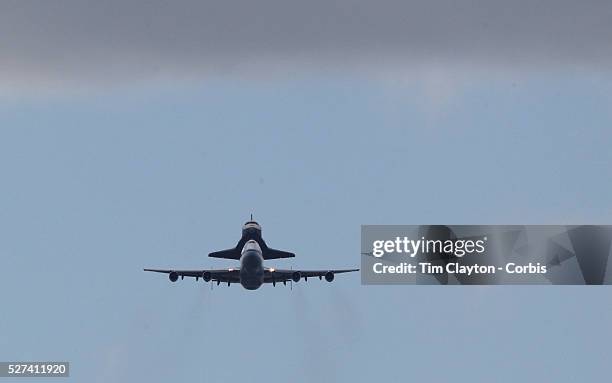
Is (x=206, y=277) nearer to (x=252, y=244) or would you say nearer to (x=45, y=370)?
(x=252, y=244)

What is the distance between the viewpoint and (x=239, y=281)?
198 m

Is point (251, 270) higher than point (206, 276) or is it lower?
lower

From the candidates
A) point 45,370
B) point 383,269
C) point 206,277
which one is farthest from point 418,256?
point 45,370

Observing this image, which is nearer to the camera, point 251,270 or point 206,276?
point 251,270

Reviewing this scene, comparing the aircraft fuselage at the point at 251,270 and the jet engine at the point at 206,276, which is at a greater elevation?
the jet engine at the point at 206,276

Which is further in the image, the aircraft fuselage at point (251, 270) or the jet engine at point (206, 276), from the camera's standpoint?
the jet engine at point (206, 276)

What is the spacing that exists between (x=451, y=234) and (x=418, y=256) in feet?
22.6

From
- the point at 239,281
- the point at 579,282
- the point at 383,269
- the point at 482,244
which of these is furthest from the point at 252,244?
the point at 579,282

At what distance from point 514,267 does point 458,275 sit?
30.9 ft

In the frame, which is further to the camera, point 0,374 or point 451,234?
point 451,234

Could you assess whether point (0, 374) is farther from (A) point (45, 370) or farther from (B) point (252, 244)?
(B) point (252, 244)

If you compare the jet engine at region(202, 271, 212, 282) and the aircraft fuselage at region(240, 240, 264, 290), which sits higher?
the jet engine at region(202, 271, 212, 282)

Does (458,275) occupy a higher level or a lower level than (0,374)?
higher

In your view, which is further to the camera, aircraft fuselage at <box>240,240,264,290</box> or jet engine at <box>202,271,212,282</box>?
jet engine at <box>202,271,212,282</box>
